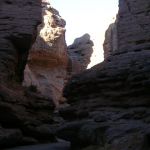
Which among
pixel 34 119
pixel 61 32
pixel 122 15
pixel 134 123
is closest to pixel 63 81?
pixel 61 32

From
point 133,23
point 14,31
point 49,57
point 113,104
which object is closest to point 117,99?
point 113,104

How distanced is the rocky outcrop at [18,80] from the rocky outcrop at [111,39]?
848cm

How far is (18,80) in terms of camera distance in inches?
490

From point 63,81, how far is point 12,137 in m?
→ 16.7

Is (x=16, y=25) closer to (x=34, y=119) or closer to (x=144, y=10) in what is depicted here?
(x=34, y=119)

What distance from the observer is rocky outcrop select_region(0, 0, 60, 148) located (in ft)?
31.1

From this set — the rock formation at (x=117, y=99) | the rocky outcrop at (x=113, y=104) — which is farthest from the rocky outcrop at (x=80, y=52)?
the rocky outcrop at (x=113, y=104)

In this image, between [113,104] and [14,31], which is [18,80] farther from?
[113,104]

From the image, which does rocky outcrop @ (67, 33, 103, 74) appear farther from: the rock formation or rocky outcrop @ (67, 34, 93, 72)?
the rock formation

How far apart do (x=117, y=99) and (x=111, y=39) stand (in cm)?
1236

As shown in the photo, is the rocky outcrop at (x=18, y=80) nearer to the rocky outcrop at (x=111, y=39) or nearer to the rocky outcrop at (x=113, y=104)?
the rocky outcrop at (x=113, y=104)

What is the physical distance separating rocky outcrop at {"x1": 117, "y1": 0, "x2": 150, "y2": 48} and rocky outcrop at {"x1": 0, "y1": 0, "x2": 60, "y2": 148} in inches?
179

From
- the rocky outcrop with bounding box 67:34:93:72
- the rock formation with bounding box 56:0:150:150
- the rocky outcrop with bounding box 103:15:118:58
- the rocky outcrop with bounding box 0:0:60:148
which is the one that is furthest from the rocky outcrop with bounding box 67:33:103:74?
the rock formation with bounding box 56:0:150:150

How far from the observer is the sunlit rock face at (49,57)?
23312 millimetres
